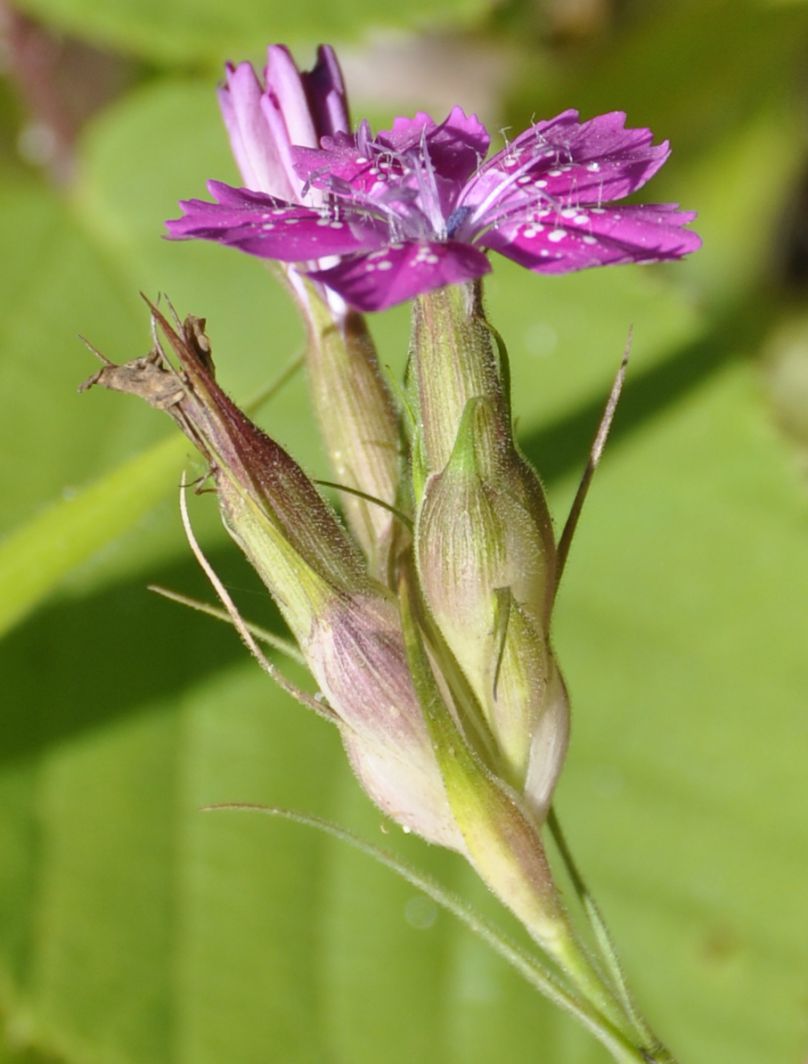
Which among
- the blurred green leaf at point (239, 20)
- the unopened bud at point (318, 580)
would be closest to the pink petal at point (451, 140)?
the unopened bud at point (318, 580)

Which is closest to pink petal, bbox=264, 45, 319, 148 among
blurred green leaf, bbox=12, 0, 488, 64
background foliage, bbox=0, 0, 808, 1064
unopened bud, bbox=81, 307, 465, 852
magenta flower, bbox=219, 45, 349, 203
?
magenta flower, bbox=219, 45, 349, 203

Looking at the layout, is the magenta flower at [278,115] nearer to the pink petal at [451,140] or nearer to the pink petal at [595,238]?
the pink petal at [451,140]

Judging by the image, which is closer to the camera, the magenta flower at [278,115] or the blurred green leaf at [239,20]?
the magenta flower at [278,115]

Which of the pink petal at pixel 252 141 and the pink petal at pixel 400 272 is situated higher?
the pink petal at pixel 252 141

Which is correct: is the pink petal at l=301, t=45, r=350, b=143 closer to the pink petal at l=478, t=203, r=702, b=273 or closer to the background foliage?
the pink petal at l=478, t=203, r=702, b=273

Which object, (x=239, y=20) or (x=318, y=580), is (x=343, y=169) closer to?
(x=318, y=580)
